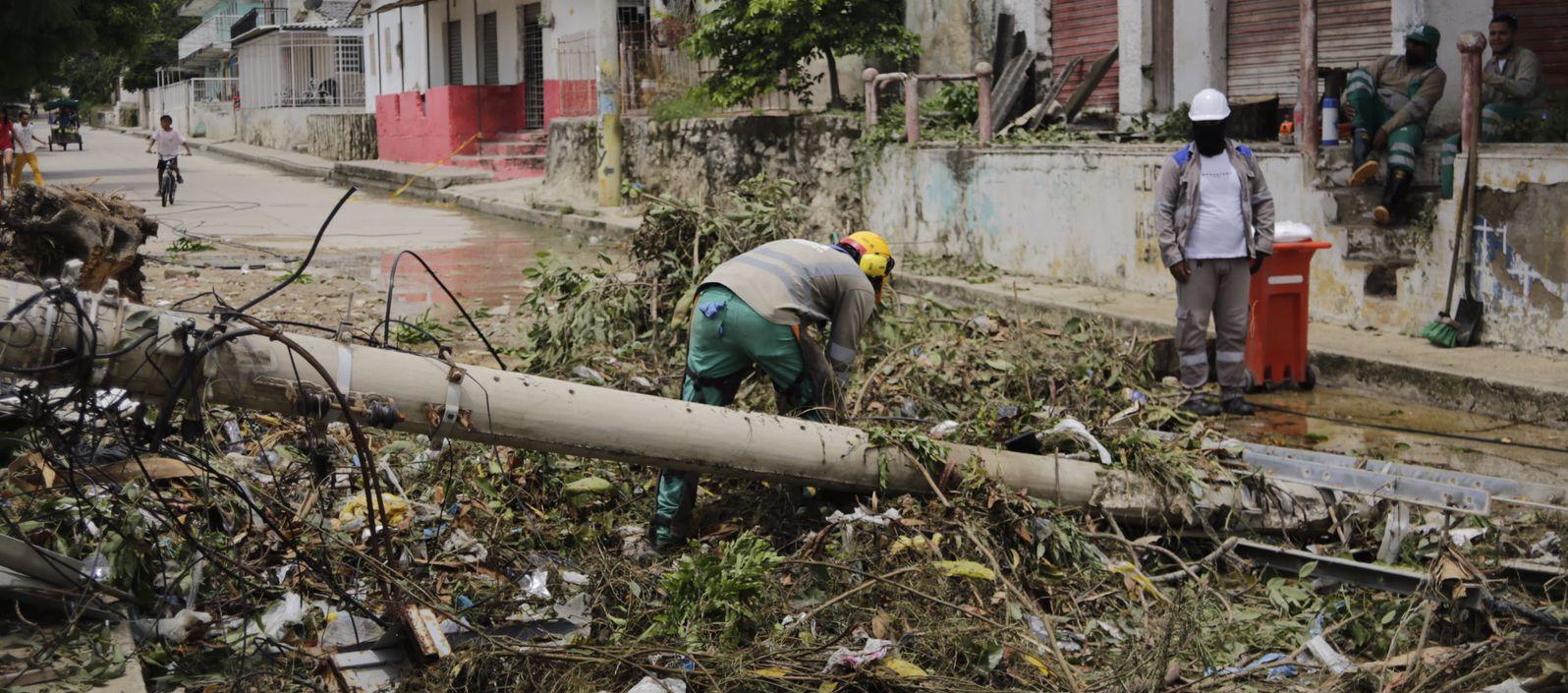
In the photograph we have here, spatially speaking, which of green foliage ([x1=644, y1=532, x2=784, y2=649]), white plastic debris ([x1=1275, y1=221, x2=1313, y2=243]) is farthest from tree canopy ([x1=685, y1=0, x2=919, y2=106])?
green foliage ([x1=644, y1=532, x2=784, y2=649])

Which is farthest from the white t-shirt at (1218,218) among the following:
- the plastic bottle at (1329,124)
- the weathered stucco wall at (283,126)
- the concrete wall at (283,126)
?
the concrete wall at (283,126)

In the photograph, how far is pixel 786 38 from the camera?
53.5 ft

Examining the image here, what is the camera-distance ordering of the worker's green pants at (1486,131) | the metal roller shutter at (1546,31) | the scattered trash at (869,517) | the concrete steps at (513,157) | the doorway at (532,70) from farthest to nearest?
the doorway at (532,70) < the concrete steps at (513,157) < the metal roller shutter at (1546,31) < the worker's green pants at (1486,131) < the scattered trash at (869,517)

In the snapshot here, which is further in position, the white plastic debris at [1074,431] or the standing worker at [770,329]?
the white plastic debris at [1074,431]

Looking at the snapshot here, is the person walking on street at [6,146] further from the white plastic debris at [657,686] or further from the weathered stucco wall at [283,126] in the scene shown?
the white plastic debris at [657,686]

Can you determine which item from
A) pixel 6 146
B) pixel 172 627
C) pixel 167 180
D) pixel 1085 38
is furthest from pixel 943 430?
pixel 167 180

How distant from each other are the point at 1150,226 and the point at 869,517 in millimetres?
6655

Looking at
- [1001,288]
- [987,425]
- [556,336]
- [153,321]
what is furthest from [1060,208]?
[153,321]

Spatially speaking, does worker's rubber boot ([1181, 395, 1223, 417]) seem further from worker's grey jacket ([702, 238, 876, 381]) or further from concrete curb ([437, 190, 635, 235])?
concrete curb ([437, 190, 635, 235])

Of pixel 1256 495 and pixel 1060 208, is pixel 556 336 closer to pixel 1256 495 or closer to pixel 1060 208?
pixel 1256 495

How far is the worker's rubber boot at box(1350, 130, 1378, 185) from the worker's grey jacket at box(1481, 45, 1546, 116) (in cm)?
75

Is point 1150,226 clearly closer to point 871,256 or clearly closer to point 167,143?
point 871,256

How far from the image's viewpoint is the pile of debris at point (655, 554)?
4188 mm

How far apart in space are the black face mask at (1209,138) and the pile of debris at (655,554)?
2.14 m
